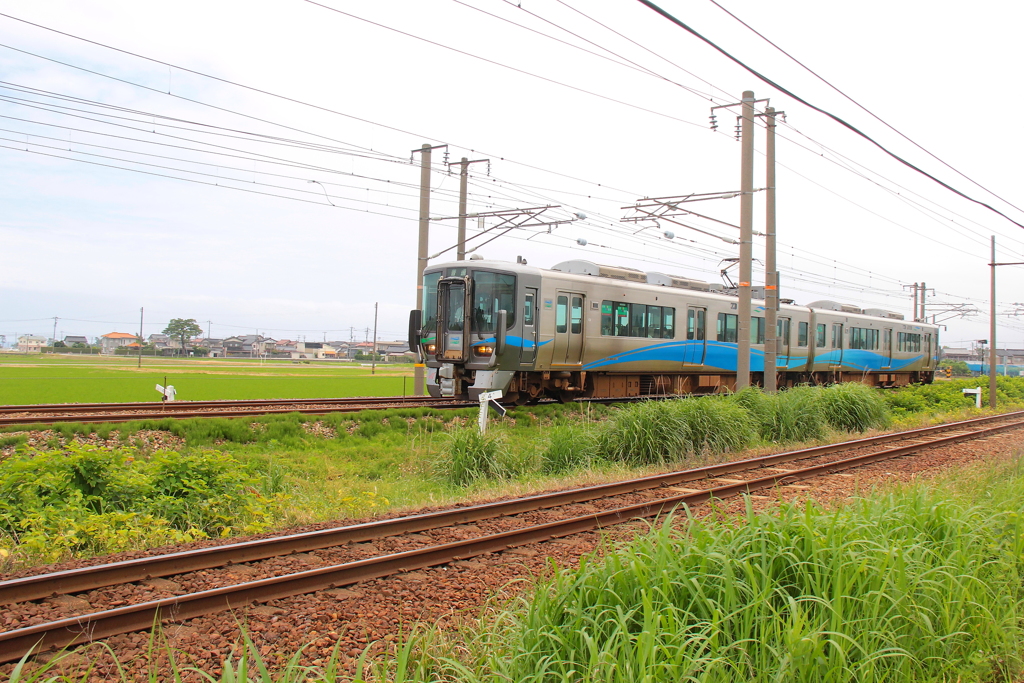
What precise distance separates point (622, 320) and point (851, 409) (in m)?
5.72

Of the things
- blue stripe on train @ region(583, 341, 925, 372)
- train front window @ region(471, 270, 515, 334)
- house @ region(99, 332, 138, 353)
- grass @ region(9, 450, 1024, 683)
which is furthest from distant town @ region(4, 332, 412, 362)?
grass @ region(9, 450, 1024, 683)

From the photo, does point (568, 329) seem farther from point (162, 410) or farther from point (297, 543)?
point (297, 543)

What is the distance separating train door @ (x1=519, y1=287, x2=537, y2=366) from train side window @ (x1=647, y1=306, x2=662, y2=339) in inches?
178

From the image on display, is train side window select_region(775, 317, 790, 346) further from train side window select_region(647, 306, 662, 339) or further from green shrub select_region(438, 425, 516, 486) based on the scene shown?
green shrub select_region(438, 425, 516, 486)

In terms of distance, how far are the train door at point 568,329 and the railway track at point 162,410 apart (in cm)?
282

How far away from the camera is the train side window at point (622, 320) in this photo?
Answer: 1817 centimetres

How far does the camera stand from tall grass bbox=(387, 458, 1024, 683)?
3.33m

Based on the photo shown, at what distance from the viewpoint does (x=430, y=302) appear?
16609mm

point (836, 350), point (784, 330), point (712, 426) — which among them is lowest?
point (712, 426)

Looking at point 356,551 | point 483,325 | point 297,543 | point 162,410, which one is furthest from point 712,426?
point 162,410

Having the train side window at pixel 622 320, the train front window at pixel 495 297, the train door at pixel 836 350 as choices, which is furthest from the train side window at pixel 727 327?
the train front window at pixel 495 297

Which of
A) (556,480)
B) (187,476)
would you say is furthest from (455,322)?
(187,476)

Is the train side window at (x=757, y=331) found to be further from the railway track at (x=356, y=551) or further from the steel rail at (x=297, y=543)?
the steel rail at (x=297, y=543)

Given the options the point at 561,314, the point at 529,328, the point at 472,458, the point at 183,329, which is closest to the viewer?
the point at 472,458
